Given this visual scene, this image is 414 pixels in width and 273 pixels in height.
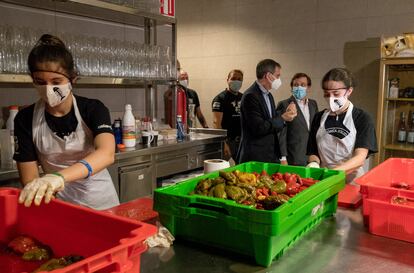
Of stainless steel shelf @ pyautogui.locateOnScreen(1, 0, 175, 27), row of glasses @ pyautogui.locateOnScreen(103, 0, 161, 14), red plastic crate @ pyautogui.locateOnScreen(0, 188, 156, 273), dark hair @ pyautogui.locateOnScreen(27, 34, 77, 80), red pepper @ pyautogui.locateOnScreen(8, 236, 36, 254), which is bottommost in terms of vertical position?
red pepper @ pyautogui.locateOnScreen(8, 236, 36, 254)

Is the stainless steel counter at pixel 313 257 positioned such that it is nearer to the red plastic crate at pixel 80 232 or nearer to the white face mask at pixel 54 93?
the red plastic crate at pixel 80 232

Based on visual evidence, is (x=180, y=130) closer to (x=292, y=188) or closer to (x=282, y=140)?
(x=282, y=140)

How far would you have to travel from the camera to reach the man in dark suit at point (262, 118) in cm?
312

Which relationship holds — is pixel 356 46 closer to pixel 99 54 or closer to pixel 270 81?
pixel 270 81

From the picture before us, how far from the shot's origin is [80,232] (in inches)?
42.7

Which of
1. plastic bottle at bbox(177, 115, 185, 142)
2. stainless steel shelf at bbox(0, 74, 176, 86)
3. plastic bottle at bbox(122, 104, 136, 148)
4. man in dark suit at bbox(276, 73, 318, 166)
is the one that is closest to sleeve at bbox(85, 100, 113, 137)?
stainless steel shelf at bbox(0, 74, 176, 86)

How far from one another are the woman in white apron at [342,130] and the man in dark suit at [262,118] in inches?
32.9

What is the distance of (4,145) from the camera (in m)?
2.47

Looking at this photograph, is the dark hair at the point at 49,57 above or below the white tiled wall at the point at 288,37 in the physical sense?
below

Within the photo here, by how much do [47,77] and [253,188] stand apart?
3.20 ft

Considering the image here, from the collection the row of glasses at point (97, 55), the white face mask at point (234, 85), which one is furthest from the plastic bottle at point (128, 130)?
the white face mask at point (234, 85)

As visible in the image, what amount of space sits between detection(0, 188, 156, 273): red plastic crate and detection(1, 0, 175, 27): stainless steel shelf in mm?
1988

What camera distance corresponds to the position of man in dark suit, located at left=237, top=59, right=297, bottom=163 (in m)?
3.12

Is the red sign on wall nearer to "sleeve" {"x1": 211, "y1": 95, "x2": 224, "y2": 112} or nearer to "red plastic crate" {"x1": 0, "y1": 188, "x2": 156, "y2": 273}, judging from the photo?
"sleeve" {"x1": 211, "y1": 95, "x2": 224, "y2": 112}
